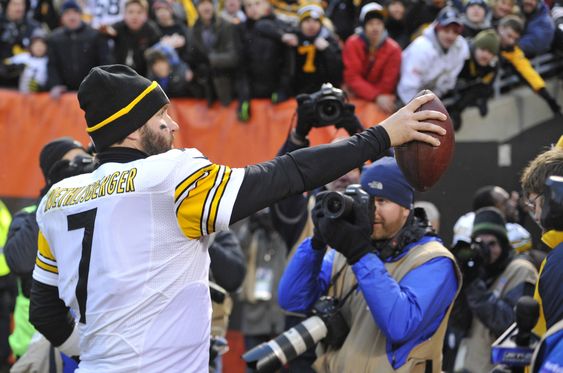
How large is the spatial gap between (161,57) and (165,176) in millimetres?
6249

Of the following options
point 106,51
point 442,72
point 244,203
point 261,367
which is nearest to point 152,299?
point 244,203

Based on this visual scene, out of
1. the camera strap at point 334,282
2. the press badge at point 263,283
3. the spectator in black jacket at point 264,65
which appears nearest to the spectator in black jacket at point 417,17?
the spectator in black jacket at point 264,65

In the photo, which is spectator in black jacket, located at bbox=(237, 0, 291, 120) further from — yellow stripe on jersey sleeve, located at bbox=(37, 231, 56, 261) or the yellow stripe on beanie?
the yellow stripe on beanie

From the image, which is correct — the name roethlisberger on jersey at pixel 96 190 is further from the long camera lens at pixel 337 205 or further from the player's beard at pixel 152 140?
the long camera lens at pixel 337 205

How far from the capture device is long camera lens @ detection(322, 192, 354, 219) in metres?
3.42

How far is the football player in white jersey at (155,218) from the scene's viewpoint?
8.82 ft

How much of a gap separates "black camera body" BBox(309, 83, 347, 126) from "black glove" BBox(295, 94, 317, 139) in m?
0.02

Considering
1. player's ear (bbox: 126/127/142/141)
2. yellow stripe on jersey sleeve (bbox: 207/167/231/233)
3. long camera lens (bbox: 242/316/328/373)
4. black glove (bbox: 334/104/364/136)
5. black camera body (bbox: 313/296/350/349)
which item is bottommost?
long camera lens (bbox: 242/316/328/373)

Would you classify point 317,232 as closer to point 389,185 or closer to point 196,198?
point 389,185

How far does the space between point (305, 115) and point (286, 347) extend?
1.06 meters

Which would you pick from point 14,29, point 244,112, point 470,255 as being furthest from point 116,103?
point 14,29

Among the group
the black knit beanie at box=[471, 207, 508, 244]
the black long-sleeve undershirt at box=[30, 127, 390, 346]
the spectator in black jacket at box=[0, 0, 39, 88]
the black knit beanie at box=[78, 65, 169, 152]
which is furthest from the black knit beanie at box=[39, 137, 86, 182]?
the spectator in black jacket at box=[0, 0, 39, 88]

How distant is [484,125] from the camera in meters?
8.41

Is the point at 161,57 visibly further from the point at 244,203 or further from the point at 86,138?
the point at 244,203
